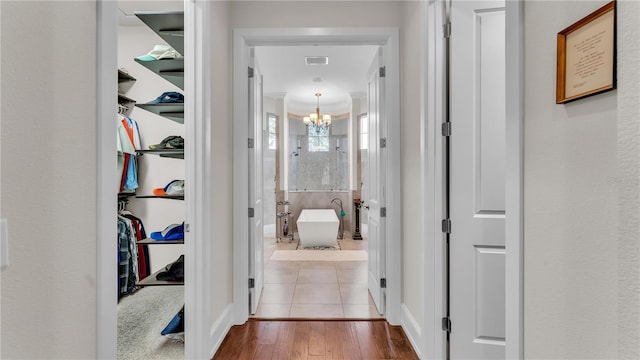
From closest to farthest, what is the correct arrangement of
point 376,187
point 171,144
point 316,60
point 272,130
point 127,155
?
point 171,144, point 376,187, point 127,155, point 316,60, point 272,130

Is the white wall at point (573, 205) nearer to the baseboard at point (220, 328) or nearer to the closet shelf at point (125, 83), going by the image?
the baseboard at point (220, 328)

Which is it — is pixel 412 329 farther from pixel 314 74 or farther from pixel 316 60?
pixel 314 74

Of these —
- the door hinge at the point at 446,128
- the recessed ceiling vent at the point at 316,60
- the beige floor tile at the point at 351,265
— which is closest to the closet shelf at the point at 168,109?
the door hinge at the point at 446,128

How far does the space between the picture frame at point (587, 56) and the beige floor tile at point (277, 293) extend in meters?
2.99

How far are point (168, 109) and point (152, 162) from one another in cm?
139

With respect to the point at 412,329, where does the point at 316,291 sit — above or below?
below

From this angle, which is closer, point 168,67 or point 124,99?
point 168,67

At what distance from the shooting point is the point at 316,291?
368 cm

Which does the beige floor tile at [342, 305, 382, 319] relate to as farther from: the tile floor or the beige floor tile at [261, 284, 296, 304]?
the beige floor tile at [261, 284, 296, 304]

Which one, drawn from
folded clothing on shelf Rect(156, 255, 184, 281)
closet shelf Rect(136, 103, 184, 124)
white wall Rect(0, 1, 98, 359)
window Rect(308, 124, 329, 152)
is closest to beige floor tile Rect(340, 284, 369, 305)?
folded clothing on shelf Rect(156, 255, 184, 281)

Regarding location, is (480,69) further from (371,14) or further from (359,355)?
(359,355)

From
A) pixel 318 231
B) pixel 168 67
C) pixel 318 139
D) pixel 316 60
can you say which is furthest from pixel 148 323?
pixel 318 139

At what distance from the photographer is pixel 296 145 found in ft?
26.4

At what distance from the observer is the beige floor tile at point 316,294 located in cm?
338
